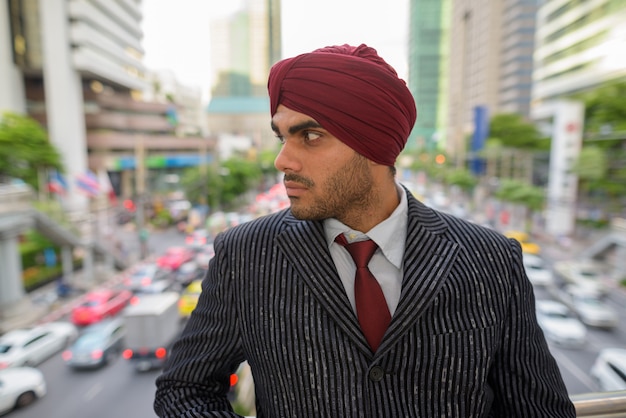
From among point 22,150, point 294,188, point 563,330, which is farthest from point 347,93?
point 22,150

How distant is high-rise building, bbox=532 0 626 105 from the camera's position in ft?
46.7

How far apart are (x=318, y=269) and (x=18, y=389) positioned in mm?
4580

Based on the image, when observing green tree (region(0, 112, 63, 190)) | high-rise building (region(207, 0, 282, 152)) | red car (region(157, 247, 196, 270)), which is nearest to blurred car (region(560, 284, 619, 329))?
high-rise building (region(207, 0, 282, 152))

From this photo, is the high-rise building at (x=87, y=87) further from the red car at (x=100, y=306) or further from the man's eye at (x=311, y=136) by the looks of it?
the man's eye at (x=311, y=136)

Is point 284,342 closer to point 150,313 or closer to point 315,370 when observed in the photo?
point 315,370

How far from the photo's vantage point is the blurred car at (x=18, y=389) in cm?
351

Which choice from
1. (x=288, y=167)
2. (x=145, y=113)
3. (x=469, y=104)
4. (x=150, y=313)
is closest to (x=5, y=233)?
(x=150, y=313)

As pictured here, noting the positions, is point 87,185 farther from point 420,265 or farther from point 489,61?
point 489,61

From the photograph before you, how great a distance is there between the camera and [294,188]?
0.79 m

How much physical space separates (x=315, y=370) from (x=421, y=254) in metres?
0.31

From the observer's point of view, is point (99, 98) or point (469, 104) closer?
point (99, 98)

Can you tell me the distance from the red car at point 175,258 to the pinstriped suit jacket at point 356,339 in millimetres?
12033

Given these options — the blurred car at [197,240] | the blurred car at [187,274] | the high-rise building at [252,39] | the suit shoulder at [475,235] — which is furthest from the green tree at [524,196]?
the suit shoulder at [475,235]

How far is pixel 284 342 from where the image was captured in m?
0.73
